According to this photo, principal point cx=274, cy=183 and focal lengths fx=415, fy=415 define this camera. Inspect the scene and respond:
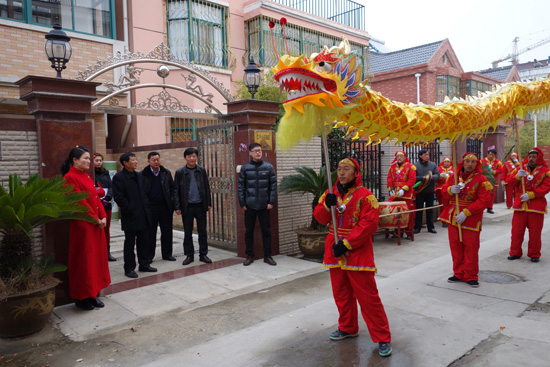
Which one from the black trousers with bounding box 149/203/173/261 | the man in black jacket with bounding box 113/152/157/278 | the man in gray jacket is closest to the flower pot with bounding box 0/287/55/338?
the man in black jacket with bounding box 113/152/157/278

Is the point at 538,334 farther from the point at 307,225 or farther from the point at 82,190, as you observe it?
the point at 82,190

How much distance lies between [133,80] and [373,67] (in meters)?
20.4

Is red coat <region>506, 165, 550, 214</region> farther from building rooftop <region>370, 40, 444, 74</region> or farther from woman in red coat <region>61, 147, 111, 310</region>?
building rooftop <region>370, 40, 444, 74</region>

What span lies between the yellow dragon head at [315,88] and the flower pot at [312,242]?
3.71 metres

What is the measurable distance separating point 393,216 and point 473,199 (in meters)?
2.81

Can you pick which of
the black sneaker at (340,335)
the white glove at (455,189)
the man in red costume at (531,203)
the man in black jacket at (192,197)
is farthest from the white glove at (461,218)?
the man in black jacket at (192,197)

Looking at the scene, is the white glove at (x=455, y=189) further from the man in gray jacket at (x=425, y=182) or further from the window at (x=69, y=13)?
the window at (x=69, y=13)

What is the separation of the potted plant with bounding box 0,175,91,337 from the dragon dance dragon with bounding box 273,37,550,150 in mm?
2467

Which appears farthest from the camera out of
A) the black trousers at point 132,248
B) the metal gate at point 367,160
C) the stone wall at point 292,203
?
the metal gate at point 367,160

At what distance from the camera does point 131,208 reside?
239 inches

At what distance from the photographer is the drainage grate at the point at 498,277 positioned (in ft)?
19.1

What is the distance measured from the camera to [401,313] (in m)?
4.60

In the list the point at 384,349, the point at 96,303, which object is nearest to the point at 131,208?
the point at 96,303

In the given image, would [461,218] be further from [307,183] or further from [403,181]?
[403,181]
